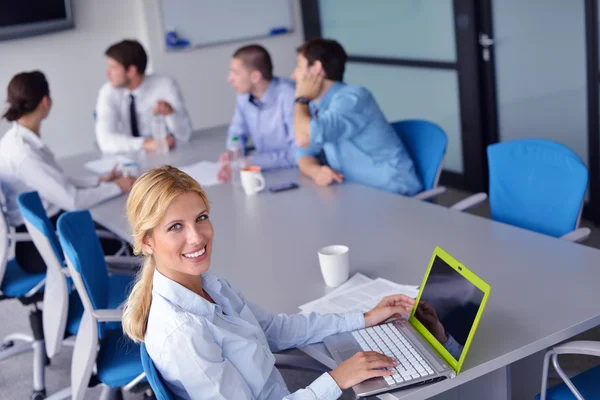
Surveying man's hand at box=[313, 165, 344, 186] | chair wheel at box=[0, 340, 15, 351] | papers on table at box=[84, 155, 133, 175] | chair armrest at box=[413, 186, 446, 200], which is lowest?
chair wheel at box=[0, 340, 15, 351]

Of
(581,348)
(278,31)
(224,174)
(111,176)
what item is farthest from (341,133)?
(278,31)

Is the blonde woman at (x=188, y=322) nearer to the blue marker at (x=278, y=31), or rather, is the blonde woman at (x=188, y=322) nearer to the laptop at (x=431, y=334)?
the laptop at (x=431, y=334)

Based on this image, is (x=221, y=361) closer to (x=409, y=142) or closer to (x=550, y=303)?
(x=550, y=303)

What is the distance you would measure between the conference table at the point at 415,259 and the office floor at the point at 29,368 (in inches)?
24.5

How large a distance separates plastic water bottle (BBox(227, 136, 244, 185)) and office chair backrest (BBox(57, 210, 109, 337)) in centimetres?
99

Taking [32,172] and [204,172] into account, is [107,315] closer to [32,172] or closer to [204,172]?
[32,172]

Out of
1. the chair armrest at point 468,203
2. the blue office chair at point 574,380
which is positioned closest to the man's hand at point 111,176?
the chair armrest at point 468,203

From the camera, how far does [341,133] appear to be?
3.65 meters

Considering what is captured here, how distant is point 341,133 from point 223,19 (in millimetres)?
3661

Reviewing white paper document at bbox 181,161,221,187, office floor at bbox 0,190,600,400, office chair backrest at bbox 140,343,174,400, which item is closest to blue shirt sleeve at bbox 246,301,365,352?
office chair backrest at bbox 140,343,174,400

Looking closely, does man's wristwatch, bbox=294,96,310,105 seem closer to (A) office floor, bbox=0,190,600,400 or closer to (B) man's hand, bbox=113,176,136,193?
(B) man's hand, bbox=113,176,136,193

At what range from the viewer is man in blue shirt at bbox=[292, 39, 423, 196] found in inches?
142

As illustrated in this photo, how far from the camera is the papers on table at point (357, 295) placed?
7.66ft

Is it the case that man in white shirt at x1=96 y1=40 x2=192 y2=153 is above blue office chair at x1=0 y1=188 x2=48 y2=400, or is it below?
above
